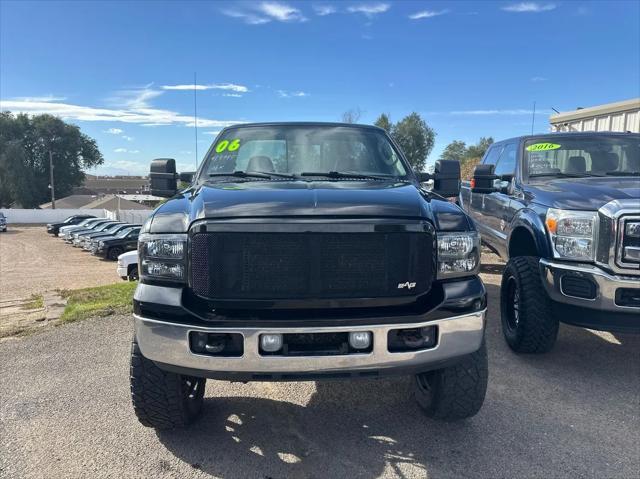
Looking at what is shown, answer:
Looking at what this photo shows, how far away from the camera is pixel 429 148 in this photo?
1794 inches

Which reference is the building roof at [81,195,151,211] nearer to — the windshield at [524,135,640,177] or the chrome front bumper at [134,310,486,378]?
the windshield at [524,135,640,177]

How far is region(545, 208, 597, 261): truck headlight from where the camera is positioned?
3829mm

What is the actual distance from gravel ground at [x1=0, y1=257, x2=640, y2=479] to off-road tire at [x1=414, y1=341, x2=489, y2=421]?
0.19m

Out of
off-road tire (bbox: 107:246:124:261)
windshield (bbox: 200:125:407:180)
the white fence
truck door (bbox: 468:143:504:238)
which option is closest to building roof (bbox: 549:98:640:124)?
truck door (bbox: 468:143:504:238)

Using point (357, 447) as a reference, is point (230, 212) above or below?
above

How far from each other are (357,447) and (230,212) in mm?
1613

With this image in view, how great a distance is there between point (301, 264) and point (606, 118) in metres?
11.8

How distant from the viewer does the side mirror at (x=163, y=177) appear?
4150 mm

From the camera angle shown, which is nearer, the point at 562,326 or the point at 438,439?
the point at 438,439

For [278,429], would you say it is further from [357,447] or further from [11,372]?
[11,372]

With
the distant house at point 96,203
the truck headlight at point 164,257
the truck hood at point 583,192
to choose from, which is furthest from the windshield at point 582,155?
the distant house at point 96,203

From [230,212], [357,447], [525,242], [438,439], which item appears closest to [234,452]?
[357,447]

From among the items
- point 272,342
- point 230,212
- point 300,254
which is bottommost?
point 272,342

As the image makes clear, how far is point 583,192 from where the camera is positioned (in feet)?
13.6
